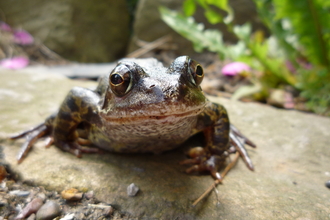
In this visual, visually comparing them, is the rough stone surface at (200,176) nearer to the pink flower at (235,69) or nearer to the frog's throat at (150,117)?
the frog's throat at (150,117)

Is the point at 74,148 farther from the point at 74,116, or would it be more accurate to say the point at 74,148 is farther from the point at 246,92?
the point at 246,92

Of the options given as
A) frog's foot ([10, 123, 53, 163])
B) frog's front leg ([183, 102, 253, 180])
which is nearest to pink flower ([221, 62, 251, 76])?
frog's front leg ([183, 102, 253, 180])

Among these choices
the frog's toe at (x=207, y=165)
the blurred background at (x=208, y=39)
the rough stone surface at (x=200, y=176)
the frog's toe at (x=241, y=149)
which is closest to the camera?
the rough stone surface at (x=200, y=176)

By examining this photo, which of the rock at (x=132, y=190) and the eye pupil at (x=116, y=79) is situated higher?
the eye pupil at (x=116, y=79)

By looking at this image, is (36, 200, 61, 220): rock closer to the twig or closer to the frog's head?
A: the frog's head

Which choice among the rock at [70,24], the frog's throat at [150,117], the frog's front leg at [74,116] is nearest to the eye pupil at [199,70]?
the frog's throat at [150,117]

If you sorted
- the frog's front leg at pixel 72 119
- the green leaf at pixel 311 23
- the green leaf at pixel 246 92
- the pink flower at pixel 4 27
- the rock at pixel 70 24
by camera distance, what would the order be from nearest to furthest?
1. the frog's front leg at pixel 72 119
2. the green leaf at pixel 311 23
3. the green leaf at pixel 246 92
4. the pink flower at pixel 4 27
5. the rock at pixel 70 24

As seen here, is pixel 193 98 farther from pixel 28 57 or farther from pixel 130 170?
pixel 28 57

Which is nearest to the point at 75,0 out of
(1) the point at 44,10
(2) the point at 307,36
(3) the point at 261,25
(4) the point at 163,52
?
(1) the point at 44,10
